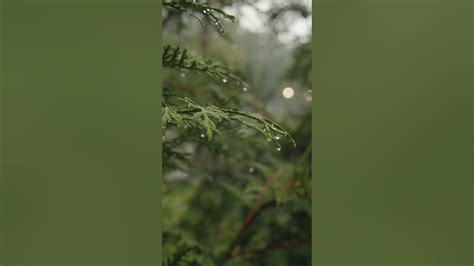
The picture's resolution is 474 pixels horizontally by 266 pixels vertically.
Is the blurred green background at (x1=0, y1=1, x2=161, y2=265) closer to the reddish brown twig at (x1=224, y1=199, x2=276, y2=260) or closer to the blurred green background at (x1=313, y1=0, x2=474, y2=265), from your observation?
the blurred green background at (x1=313, y1=0, x2=474, y2=265)

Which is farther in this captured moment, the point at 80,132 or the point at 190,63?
the point at 190,63

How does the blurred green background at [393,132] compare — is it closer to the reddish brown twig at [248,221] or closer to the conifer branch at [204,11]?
the conifer branch at [204,11]

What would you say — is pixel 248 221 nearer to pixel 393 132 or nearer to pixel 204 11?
pixel 393 132

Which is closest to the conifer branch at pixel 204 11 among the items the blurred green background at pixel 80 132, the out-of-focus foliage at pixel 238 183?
the blurred green background at pixel 80 132

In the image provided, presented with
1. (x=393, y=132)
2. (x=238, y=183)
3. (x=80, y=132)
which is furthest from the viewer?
(x=238, y=183)

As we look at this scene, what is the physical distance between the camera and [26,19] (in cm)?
90

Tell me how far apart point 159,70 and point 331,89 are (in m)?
0.38

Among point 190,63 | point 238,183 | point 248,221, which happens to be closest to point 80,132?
point 190,63

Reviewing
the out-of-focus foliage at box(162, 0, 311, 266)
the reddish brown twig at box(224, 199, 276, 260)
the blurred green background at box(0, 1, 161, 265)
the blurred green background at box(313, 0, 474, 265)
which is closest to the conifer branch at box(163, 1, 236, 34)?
the blurred green background at box(0, 1, 161, 265)

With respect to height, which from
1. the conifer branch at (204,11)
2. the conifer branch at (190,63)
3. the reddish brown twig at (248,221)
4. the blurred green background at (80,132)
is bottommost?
the reddish brown twig at (248,221)

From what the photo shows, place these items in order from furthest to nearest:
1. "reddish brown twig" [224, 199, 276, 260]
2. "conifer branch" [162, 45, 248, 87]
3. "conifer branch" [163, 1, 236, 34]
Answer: "reddish brown twig" [224, 199, 276, 260] < "conifer branch" [162, 45, 248, 87] < "conifer branch" [163, 1, 236, 34]

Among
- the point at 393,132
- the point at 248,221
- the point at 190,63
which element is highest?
the point at 190,63

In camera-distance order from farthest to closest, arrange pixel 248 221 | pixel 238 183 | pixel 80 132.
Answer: pixel 238 183 → pixel 248 221 → pixel 80 132

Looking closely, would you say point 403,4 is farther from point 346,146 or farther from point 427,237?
point 427,237
